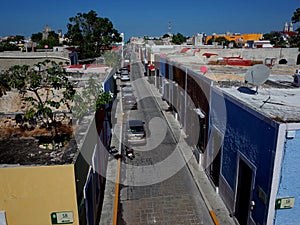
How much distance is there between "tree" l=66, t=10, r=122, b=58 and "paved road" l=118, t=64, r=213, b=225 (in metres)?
27.9

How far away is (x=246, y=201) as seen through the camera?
895cm

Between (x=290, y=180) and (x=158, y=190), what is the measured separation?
19.3 ft

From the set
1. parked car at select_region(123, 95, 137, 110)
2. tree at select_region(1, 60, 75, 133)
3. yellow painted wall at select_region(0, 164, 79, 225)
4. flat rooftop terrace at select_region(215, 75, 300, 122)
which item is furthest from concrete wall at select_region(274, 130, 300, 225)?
parked car at select_region(123, 95, 137, 110)

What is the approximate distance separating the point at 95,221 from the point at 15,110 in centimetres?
588

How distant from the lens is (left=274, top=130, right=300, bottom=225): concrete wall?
6.96m

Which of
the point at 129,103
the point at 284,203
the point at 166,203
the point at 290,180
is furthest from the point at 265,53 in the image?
the point at 284,203

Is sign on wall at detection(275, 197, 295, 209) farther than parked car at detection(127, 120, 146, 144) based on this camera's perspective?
No

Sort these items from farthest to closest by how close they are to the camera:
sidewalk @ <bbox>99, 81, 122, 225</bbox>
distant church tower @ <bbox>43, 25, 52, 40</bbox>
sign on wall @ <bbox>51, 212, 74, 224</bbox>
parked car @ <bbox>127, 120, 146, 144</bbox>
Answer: distant church tower @ <bbox>43, 25, 52, 40</bbox> < parked car @ <bbox>127, 120, 146, 144</bbox> < sidewalk @ <bbox>99, 81, 122, 225</bbox> < sign on wall @ <bbox>51, 212, 74, 224</bbox>

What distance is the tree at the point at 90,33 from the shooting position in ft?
134

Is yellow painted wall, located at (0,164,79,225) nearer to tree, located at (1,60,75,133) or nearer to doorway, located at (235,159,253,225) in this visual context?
tree, located at (1,60,75,133)

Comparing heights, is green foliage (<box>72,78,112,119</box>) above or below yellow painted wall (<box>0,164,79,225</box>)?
above

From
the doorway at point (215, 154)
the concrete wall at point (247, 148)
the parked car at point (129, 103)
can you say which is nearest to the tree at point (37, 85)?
the concrete wall at point (247, 148)

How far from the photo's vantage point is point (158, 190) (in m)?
11.8

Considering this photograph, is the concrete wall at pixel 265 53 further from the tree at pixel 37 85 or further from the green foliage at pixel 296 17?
the tree at pixel 37 85
